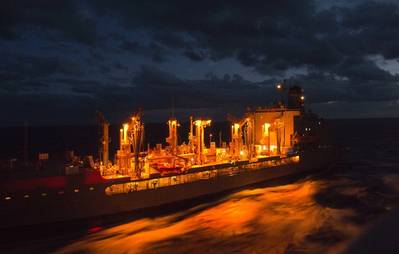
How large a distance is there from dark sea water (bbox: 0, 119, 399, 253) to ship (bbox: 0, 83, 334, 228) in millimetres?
1164

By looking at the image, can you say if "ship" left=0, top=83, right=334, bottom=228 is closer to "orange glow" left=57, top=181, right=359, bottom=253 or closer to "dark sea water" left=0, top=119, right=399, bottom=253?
"dark sea water" left=0, top=119, right=399, bottom=253

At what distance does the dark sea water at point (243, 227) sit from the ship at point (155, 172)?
1164 mm

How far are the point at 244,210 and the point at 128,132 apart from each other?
1094cm

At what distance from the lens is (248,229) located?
23.0 meters

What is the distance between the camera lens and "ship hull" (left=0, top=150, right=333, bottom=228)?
882 inches

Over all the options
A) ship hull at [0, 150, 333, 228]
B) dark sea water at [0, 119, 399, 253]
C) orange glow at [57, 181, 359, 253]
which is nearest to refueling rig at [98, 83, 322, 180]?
ship hull at [0, 150, 333, 228]

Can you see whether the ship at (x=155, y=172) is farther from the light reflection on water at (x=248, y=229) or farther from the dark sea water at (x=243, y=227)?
the light reflection on water at (x=248, y=229)

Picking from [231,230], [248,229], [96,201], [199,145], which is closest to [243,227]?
[248,229]

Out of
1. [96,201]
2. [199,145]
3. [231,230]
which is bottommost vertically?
[231,230]

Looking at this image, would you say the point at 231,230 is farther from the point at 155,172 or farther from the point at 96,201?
the point at 155,172

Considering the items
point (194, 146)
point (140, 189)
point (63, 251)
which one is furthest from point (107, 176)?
point (194, 146)

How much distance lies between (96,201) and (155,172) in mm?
7323

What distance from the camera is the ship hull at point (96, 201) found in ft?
73.5

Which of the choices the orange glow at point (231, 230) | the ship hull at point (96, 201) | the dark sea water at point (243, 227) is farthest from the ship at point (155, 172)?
the orange glow at point (231, 230)
